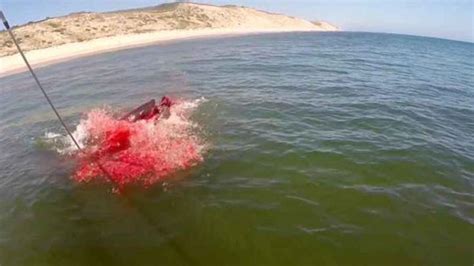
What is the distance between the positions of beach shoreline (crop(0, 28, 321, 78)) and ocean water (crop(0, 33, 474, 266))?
84.5ft

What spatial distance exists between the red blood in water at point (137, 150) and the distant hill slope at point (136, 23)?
45.6 meters

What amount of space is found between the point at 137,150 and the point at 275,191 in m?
6.45

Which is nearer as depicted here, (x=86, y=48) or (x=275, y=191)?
(x=275, y=191)

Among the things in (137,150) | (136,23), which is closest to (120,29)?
(136,23)

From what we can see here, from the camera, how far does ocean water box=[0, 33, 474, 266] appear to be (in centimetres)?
987

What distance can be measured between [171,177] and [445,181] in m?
10.1

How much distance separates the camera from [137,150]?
50.9 feet

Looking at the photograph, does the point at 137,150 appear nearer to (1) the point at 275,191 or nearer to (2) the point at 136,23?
(1) the point at 275,191

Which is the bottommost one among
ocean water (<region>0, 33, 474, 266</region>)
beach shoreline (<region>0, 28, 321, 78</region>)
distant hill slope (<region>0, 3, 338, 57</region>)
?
ocean water (<region>0, 33, 474, 266</region>)

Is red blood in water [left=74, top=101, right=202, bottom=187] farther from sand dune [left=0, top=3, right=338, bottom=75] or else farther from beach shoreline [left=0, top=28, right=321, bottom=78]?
sand dune [left=0, top=3, right=338, bottom=75]

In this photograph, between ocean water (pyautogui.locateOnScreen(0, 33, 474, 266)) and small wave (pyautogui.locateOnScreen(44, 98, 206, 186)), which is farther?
small wave (pyautogui.locateOnScreen(44, 98, 206, 186))

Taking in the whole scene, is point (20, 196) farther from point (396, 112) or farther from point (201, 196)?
point (396, 112)

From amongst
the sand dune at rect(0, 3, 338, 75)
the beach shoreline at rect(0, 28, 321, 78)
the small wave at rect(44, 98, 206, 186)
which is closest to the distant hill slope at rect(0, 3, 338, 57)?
the sand dune at rect(0, 3, 338, 75)

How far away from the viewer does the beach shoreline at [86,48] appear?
158ft
